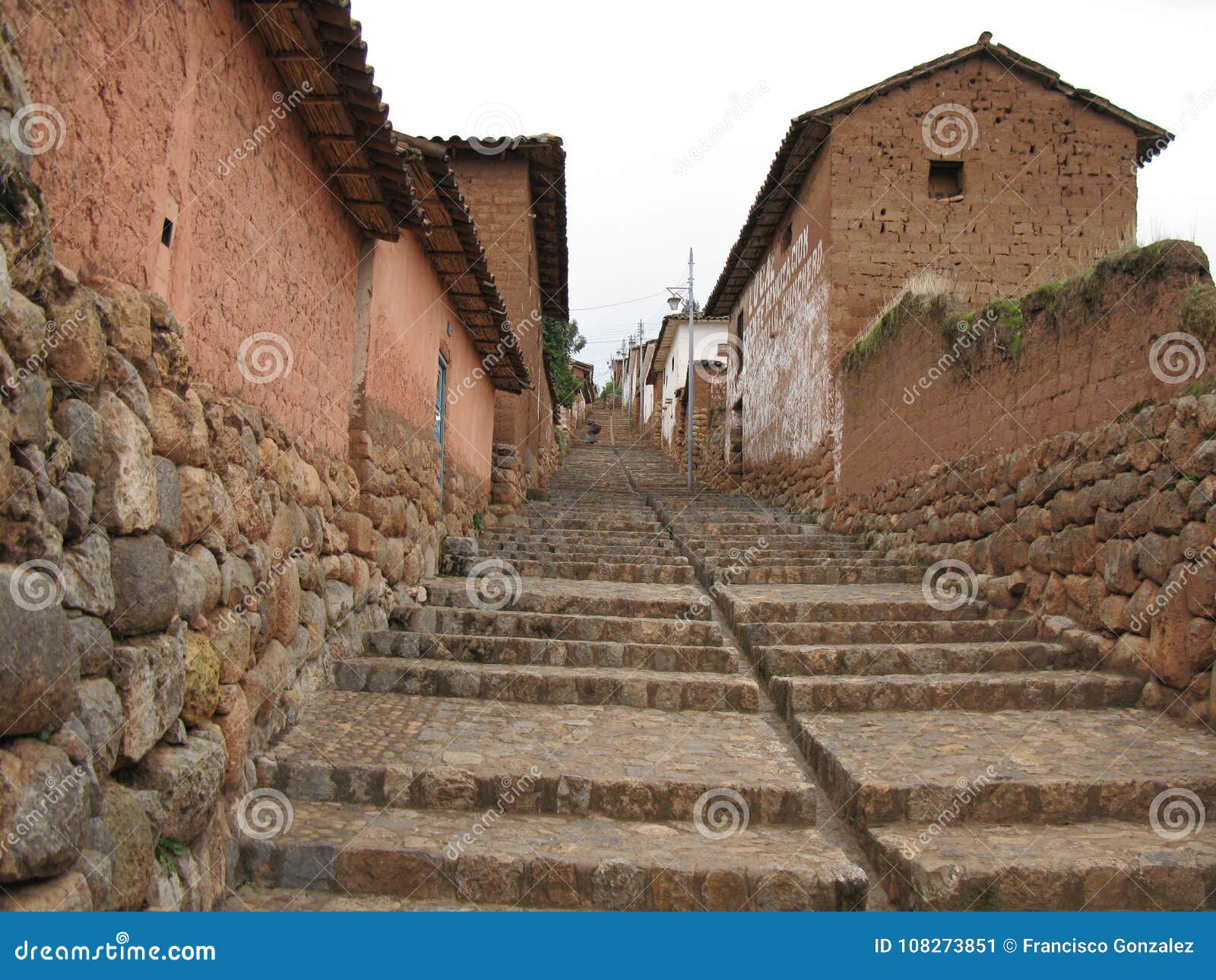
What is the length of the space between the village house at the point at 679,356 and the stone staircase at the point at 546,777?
20.4 meters

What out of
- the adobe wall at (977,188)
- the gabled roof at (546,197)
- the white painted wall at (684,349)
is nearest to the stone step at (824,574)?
the adobe wall at (977,188)

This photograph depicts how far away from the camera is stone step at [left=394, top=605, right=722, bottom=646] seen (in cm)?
625

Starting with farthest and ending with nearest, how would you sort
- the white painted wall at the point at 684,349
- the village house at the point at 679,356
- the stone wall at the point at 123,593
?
1. the white painted wall at the point at 684,349
2. the village house at the point at 679,356
3. the stone wall at the point at 123,593

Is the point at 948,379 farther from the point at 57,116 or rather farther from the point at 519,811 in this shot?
the point at 57,116

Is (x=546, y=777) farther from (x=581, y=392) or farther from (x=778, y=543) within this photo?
(x=581, y=392)

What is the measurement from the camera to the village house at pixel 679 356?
2748 centimetres

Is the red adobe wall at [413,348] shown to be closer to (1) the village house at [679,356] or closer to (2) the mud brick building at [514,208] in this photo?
(2) the mud brick building at [514,208]

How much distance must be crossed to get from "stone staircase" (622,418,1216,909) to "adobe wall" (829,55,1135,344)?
19.3 feet

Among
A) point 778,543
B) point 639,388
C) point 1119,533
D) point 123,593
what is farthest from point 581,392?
point 123,593

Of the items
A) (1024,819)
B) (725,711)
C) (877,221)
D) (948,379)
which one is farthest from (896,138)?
(1024,819)

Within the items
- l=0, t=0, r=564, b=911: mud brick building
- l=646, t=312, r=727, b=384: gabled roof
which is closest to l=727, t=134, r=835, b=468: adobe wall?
l=0, t=0, r=564, b=911: mud brick building

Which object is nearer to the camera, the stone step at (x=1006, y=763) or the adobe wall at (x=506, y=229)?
the stone step at (x=1006, y=763)

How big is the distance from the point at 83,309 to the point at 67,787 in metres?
1.33

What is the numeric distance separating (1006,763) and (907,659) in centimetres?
160
